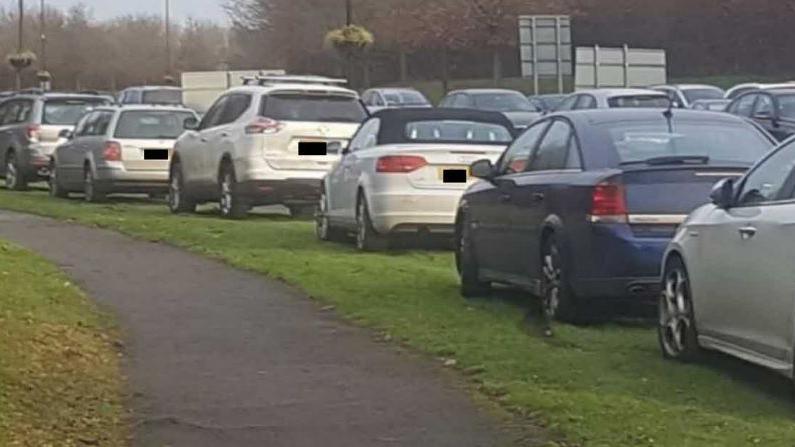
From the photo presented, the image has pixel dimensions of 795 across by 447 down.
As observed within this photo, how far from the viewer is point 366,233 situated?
17.4 m

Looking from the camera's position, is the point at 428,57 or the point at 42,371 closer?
the point at 42,371

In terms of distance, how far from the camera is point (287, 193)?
21516mm

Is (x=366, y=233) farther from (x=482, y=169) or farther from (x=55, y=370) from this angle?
(x=55, y=370)

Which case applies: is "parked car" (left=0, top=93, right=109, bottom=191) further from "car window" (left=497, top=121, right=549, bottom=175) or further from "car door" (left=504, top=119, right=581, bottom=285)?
"car door" (left=504, top=119, right=581, bottom=285)

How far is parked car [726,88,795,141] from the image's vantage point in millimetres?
24156

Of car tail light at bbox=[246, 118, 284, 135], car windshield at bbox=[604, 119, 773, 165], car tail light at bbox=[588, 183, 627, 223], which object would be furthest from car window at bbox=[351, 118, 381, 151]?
car tail light at bbox=[588, 183, 627, 223]

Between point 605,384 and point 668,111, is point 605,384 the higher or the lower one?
the lower one

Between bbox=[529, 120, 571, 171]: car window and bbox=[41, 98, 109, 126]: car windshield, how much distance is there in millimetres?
19751

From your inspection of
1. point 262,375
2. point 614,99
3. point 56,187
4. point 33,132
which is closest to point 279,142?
point 56,187

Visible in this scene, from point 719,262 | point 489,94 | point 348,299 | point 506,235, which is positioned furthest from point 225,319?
point 489,94

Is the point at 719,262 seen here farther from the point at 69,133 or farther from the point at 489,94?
the point at 489,94

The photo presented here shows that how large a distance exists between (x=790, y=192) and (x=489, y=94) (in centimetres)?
3196

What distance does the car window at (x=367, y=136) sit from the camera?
17.8 m

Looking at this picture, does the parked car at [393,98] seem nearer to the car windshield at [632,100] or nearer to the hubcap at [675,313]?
the car windshield at [632,100]
